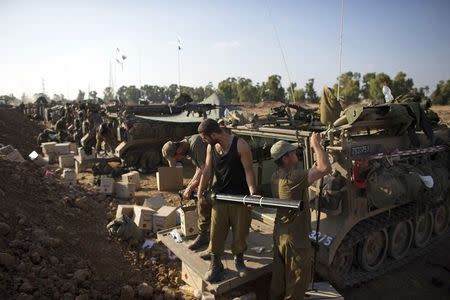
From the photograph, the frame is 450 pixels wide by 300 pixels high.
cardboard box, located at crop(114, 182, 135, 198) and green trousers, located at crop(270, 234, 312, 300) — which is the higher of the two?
green trousers, located at crop(270, 234, 312, 300)

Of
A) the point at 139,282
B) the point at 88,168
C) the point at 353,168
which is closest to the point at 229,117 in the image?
the point at 353,168

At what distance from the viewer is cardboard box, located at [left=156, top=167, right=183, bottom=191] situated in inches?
381

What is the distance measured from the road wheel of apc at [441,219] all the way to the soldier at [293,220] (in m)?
4.15

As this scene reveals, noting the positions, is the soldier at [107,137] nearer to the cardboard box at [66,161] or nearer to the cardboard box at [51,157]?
the cardboard box at [66,161]

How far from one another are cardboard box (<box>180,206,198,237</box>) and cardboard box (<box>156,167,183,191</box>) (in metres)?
4.61

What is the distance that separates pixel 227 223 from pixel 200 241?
0.93m

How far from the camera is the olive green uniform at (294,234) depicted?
354 cm

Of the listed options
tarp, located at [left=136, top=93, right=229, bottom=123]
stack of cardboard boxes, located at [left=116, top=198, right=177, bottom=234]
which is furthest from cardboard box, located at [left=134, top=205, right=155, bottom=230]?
tarp, located at [left=136, top=93, right=229, bottom=123]

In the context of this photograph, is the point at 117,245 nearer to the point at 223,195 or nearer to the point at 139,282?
the point at 139,282

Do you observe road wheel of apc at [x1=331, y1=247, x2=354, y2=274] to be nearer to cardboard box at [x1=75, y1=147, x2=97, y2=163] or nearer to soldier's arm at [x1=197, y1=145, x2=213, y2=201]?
soldier's arm at [x1=197, y1=145, x2=213, y2=201]

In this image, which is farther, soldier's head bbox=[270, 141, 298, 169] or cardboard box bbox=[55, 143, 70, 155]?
cardboard box bbox=[55, 143, 70, 155]

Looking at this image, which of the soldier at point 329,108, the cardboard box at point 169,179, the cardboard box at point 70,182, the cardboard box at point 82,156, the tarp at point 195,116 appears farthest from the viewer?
the tarp at point 195,116

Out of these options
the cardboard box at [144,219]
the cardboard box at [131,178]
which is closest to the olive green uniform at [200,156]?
the cardboard box at [144,219]

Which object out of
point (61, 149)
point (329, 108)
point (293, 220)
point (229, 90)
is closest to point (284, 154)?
point (293, 220)
